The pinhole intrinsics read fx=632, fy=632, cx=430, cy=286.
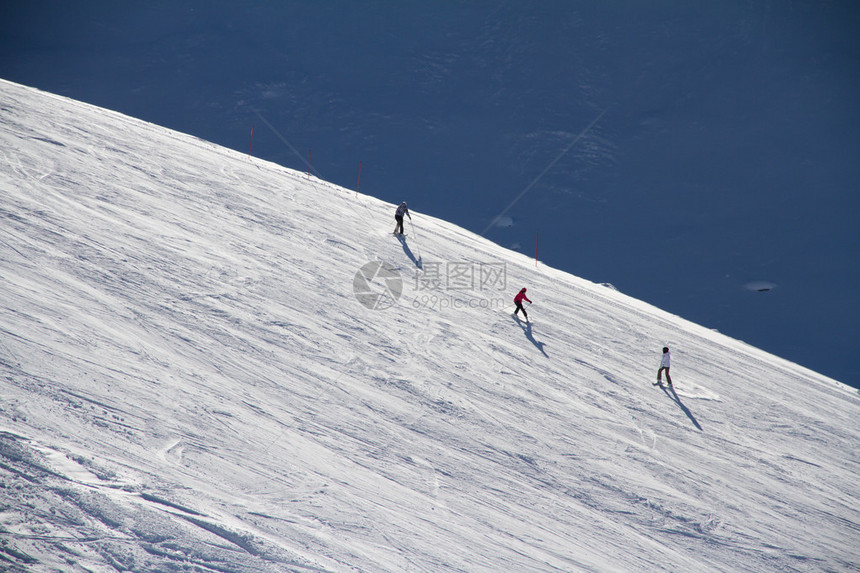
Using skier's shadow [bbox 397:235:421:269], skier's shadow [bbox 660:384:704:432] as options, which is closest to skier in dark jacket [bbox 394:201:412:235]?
skier's shadow [bbox 397:235:421:269]

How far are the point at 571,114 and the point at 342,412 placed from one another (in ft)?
123

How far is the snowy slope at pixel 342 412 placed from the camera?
8.93m

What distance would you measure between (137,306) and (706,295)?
30.3 metres

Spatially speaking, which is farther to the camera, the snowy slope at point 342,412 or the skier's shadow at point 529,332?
the skier's shadow at point 529,332

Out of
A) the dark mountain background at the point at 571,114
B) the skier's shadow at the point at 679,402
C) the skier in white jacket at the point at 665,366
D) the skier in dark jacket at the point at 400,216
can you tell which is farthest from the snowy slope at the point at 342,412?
the dark mountain background at the point at 571,114

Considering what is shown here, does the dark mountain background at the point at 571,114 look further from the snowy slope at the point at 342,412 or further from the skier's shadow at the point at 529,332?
the skier's shadow at the point at 529,332

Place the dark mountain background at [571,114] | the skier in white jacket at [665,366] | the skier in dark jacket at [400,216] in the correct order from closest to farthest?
1. the skier in white jacket at [665,366]
2. the skier in dark jacket at [400,216]
3. the dark mountain background at [571,114]

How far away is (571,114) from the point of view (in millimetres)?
44094

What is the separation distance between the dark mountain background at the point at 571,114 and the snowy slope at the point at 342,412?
18.5 metres

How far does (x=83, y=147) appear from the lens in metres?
19.4

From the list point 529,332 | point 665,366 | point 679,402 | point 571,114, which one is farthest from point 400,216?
point 571,114

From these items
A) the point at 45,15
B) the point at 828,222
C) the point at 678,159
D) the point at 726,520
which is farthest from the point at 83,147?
the point at 45,15

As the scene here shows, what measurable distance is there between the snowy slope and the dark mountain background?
1854 centimetres

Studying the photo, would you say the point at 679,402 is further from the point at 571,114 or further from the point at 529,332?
the point at 571,114
